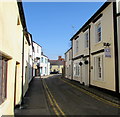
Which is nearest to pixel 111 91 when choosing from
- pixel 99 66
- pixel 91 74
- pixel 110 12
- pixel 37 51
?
pixel 99 66

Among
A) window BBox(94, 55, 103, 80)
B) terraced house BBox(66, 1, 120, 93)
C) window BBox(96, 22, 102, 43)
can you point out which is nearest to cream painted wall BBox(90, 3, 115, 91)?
terraced house BBox(66, 1, 120, 93)

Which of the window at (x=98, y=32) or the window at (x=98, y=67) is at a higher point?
the window at (x=98, y=32)

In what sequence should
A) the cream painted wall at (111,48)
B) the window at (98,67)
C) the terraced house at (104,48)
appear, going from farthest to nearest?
the window at (98,67) < the cream painted wall at (111,48) < the terraced house at (104,48)

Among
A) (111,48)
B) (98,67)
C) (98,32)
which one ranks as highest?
(98,32)

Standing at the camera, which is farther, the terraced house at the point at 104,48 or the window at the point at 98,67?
the window at the point at 98,67

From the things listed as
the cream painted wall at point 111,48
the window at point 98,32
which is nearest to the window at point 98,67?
the cream painted wall at point 111,48

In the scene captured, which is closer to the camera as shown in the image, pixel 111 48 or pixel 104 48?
pixel 111 48

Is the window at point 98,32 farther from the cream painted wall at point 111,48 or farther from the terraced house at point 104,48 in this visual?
the cream painted wall at point 111,48

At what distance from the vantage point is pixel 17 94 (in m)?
7.94

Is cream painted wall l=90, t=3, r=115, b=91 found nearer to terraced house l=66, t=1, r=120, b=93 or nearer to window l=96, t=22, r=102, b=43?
terraced house l=66, t=1, r=120, b=93

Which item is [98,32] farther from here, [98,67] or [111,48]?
[111,48]

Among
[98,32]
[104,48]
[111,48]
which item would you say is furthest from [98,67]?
[111,48]

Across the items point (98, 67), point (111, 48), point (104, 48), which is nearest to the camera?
point (111, 48)

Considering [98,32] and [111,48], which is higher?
[98,32]
